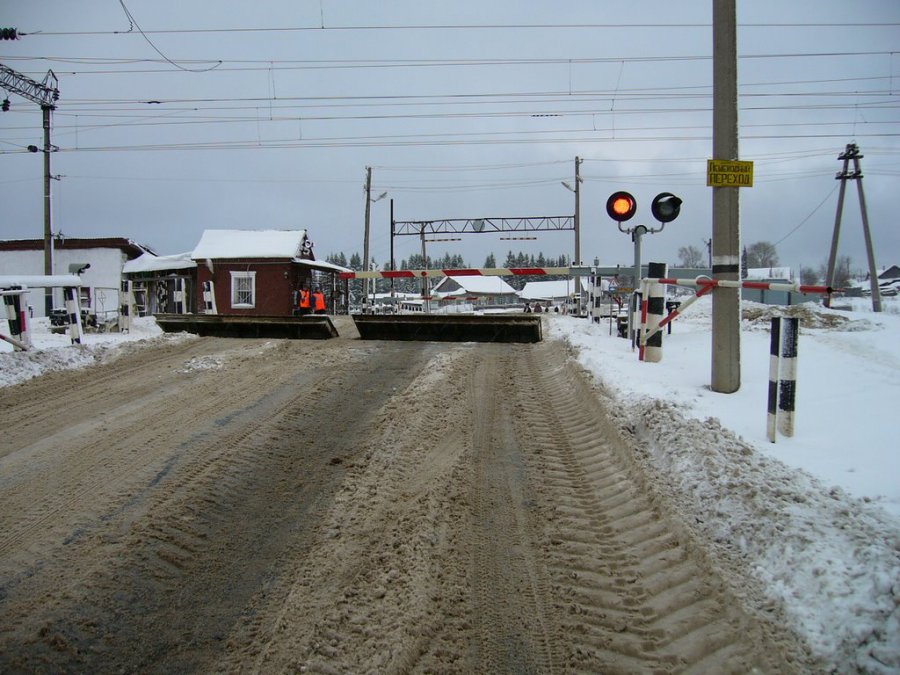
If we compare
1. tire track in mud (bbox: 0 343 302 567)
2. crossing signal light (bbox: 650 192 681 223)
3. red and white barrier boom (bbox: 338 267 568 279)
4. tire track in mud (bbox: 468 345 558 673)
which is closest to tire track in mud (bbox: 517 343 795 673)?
tire track in mud (bbox: 468 345 558 673)

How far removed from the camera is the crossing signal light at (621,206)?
969cm

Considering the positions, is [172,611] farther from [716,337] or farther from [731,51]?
[731,51]

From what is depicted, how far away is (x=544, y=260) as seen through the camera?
148875mm

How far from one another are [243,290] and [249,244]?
2452mm

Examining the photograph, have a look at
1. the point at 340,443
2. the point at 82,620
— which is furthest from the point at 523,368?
the point at 82,620

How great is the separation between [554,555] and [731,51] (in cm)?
540

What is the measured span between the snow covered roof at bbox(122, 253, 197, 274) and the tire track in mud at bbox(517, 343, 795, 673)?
28.9m

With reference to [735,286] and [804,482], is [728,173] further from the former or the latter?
[804,482]

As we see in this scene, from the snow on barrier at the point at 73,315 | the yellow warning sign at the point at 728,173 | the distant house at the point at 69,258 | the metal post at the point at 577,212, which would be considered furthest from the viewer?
the metal post at the point at 577,212

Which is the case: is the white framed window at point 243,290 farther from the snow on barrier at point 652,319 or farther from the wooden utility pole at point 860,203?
the wooden utility pole at point 860,203

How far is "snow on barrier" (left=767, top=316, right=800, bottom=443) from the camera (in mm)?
4078

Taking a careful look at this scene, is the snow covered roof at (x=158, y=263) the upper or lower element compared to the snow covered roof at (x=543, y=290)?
lower

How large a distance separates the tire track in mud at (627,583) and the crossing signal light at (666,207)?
196 inches

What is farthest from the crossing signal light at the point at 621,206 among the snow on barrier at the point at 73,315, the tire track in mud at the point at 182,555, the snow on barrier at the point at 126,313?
the snow on barrier at the point at 126,313
